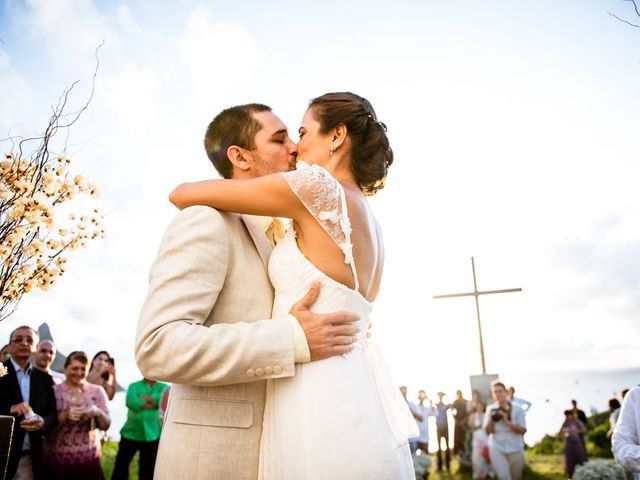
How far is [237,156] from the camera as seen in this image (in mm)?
2797

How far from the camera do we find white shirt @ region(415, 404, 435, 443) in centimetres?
1222

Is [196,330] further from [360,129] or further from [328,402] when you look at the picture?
[360,129]

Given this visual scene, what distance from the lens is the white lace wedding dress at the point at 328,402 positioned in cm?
191

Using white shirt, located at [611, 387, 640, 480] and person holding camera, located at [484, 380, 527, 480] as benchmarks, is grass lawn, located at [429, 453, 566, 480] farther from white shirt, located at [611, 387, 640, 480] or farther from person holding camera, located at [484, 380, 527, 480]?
white shirt, located at [611, 387, 640, 480]

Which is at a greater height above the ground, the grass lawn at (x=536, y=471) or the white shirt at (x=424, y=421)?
the white shirt at (x=424, y=421)

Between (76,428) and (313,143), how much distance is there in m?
4.65

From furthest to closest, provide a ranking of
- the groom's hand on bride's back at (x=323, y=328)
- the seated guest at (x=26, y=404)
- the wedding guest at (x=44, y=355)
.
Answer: the wedding guest at (x=44, y=355)
the seated guest at (x=26, y=404)
the groom's hand on bride's back at (x=323, y=328)

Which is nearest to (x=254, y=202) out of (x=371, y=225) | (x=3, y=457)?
(x=371, y=225)

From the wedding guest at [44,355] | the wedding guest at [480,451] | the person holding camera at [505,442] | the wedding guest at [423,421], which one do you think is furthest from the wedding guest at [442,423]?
the wedding guest at [44,355]

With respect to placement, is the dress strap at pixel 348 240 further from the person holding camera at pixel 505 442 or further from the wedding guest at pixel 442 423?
the wedding guest at pixel 442 423

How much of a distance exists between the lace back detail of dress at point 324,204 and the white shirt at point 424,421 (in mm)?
10772

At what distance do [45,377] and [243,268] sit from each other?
4382 millimetres

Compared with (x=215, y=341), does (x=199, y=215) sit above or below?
above

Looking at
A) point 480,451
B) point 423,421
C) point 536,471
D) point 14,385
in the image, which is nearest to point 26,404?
point 14,385
